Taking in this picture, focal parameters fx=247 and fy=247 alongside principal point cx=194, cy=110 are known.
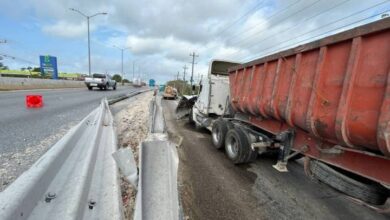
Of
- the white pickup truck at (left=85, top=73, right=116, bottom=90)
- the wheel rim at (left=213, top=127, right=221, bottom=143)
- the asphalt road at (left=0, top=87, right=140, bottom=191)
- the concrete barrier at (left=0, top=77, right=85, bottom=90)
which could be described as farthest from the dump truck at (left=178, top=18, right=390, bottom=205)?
the white pickup truck at (left=85, top=73, right=116, bottom=90)

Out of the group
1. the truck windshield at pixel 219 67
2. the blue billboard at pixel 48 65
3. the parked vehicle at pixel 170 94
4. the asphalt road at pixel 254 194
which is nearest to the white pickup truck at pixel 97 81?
the parked vehicle at pixel 170 94

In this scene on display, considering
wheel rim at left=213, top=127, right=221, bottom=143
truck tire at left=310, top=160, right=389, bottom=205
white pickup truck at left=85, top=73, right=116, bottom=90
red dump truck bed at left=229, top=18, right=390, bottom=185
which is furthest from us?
white pickup truck at left=85, top=73, right=116, bottom=90

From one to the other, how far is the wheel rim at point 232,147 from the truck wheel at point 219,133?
516 mm

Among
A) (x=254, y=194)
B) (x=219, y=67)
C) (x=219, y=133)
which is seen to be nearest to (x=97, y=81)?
(x=219, y=67)

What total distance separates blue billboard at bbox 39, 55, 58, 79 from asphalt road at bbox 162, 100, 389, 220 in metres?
46.7

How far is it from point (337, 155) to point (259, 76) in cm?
261

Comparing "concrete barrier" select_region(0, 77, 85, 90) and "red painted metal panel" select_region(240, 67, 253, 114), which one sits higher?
"red painted metal panel" select_region(240, 67, 253, 114)

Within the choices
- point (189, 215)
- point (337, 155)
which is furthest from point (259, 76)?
point (189, 215)

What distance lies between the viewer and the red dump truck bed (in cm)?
272

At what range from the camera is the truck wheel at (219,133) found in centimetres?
692

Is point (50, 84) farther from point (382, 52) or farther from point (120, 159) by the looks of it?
point (382, 52)

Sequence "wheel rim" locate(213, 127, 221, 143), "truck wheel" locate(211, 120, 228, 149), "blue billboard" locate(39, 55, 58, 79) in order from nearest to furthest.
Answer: "truck wheel" locate(211, 120, 228, 149) → "wheel rim" locate(213, 127, 221, 143) → "blue billboard" locate(39, 55, 58, 79)

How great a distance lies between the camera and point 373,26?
2.83 meters

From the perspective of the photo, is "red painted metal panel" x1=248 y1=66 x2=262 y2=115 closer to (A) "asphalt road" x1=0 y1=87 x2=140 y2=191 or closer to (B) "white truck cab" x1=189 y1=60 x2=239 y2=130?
(B) "white truck cab" x1=189 y1=60 x2=239 y2=130
